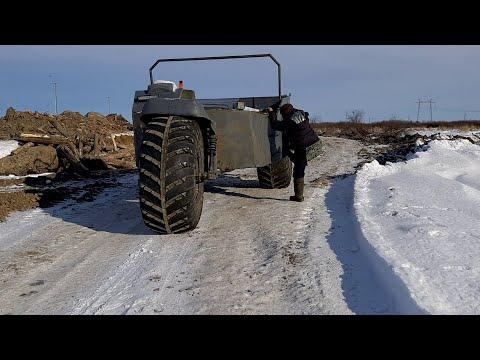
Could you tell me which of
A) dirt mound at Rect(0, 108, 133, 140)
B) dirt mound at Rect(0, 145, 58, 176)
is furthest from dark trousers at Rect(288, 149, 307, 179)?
dirt mound at Rect(0, 108, 133, 140)

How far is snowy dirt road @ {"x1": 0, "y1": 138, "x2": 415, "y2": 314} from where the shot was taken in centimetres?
306

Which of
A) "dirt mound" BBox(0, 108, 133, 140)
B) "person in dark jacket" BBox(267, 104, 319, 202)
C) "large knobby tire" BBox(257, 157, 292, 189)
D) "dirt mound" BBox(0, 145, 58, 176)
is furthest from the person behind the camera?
"dirt mound" BBox(0, 108, 133, 140)

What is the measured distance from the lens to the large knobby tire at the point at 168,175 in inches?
171

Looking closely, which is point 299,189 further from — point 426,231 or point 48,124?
point 48,124

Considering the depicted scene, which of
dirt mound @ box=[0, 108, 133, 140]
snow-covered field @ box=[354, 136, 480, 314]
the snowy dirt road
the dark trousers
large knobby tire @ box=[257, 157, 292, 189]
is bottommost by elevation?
the snowy dirt road

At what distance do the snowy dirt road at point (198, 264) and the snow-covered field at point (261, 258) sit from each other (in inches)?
0.5

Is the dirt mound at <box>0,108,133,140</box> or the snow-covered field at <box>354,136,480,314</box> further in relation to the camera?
the dirt mound at <box>0,108,133,140</box>

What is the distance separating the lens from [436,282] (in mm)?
2965

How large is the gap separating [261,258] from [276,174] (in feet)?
13.2

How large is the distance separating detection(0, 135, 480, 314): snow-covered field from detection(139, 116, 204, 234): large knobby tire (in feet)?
0.96

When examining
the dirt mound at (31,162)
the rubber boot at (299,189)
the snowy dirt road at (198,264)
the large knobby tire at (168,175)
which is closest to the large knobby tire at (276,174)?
the rubber boot at (299,189)

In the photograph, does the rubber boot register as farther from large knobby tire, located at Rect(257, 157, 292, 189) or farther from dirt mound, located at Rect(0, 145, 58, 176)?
dirt mound, located at Rect(0, 145, 58, 176)
